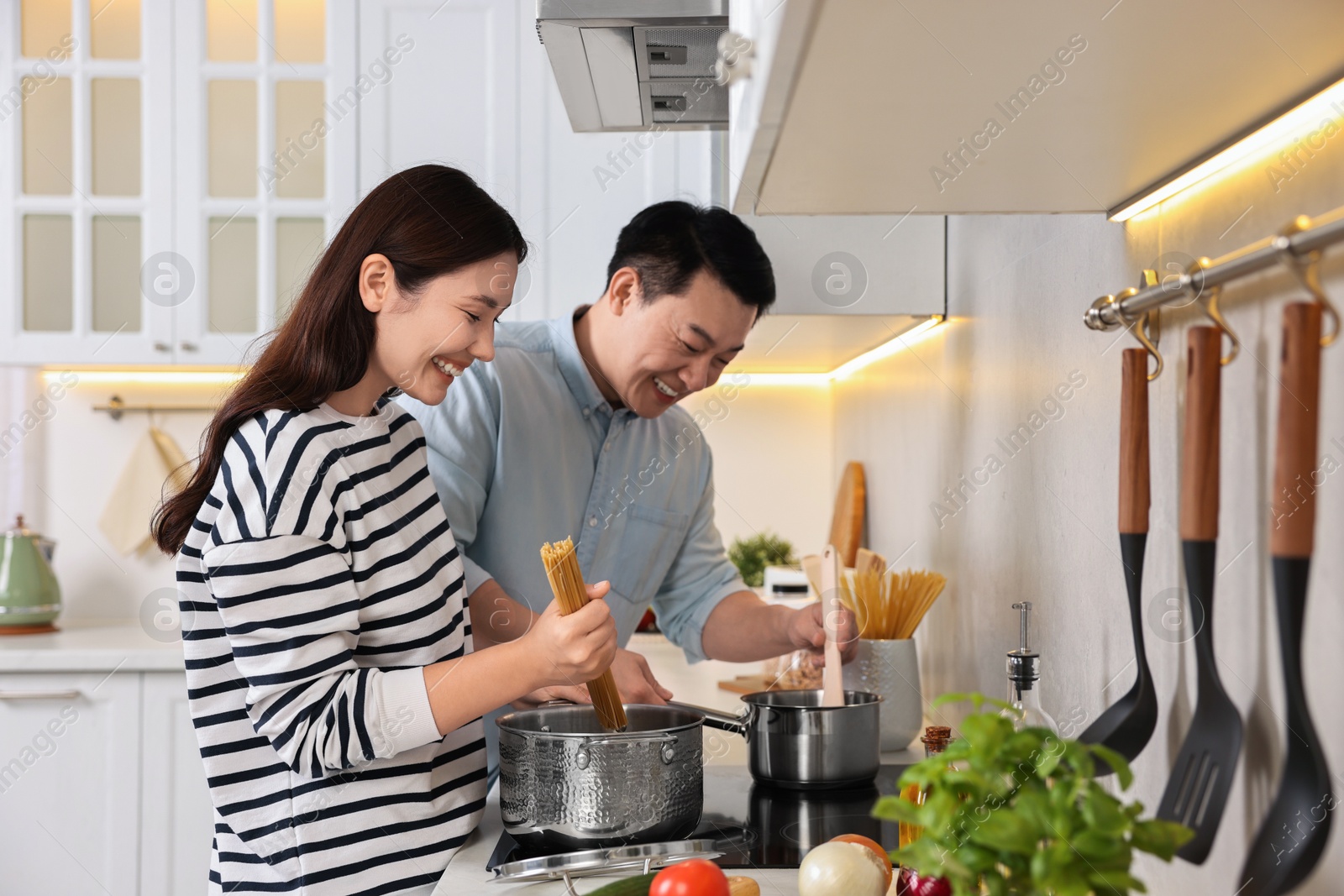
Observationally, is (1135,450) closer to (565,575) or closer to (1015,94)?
(1015,94)

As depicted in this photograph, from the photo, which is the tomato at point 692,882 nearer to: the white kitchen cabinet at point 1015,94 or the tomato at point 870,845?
the tomato at point 870,845

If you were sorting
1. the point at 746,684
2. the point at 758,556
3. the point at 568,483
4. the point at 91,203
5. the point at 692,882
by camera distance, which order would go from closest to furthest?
the point at 692,882
the point at 568,483
the point at 746,684
the point at 91,203
the point at 758,556

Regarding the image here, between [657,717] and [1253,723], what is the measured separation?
576 millimetres

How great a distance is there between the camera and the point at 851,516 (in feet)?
7.14

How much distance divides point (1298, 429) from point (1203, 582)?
0.13 m

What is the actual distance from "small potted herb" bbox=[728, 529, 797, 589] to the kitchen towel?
1.33 metres

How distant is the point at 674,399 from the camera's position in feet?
4.59

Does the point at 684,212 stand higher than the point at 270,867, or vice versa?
the point at 684,212

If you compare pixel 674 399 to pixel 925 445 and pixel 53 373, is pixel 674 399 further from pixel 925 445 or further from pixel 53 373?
pixel 53 373

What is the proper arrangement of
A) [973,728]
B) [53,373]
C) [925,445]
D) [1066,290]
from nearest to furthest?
[973,728], [1066,290], [925,445], [53,373]

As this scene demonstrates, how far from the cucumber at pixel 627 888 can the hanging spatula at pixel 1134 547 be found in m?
0.32

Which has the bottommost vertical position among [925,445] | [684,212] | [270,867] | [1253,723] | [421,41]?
[270,867]

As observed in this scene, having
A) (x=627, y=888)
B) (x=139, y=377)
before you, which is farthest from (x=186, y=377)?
(x=627, y=888)

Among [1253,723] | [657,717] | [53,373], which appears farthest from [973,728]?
[53,373]
